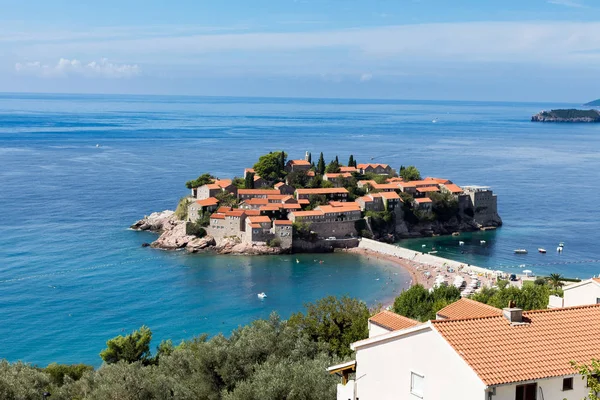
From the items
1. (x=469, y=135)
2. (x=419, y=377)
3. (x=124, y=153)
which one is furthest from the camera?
(x=469, y=135)

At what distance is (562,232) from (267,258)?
3108 cm

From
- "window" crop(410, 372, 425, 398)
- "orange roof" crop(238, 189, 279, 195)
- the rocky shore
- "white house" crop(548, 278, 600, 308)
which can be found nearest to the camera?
"window" crop(410, 372, 425, 398)

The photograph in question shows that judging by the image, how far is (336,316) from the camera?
24938mm

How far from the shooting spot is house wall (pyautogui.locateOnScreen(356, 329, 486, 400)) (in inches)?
362

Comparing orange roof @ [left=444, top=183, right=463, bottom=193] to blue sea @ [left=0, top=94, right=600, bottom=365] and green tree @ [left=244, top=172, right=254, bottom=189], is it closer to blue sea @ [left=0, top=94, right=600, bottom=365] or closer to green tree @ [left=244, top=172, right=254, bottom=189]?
blue sea @ [left=0, top=94, right=600, bottom=365]

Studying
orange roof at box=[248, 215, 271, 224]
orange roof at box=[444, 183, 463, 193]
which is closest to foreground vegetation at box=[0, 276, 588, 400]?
orange roof at box=[248, 215, 271, 224]

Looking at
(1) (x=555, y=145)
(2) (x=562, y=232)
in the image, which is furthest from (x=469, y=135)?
(2) (x=562, y=232)

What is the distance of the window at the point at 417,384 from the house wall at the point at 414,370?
0.05 m

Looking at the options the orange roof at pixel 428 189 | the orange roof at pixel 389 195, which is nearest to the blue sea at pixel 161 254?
the orange roof at pixel 389 195

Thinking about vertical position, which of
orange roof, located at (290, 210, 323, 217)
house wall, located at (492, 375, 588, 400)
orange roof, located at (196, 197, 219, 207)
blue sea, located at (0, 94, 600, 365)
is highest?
house wall, located at (492, 375, 588, 400)

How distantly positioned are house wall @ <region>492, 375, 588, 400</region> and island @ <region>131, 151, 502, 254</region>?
51201 mm

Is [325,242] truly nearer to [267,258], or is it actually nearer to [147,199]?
[267,258]

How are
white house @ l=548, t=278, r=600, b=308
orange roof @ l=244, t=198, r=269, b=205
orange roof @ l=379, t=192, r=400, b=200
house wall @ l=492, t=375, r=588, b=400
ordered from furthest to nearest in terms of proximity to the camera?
orange roof @ l=379, t=192, r=400, b=200 < orange roof @ l=244, t=198, r=269, b=205 < white house @ l=548, t=278, r=600, b=308 < house wall @ l=492, t=375, r=588, b=400

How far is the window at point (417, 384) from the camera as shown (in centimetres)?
994
